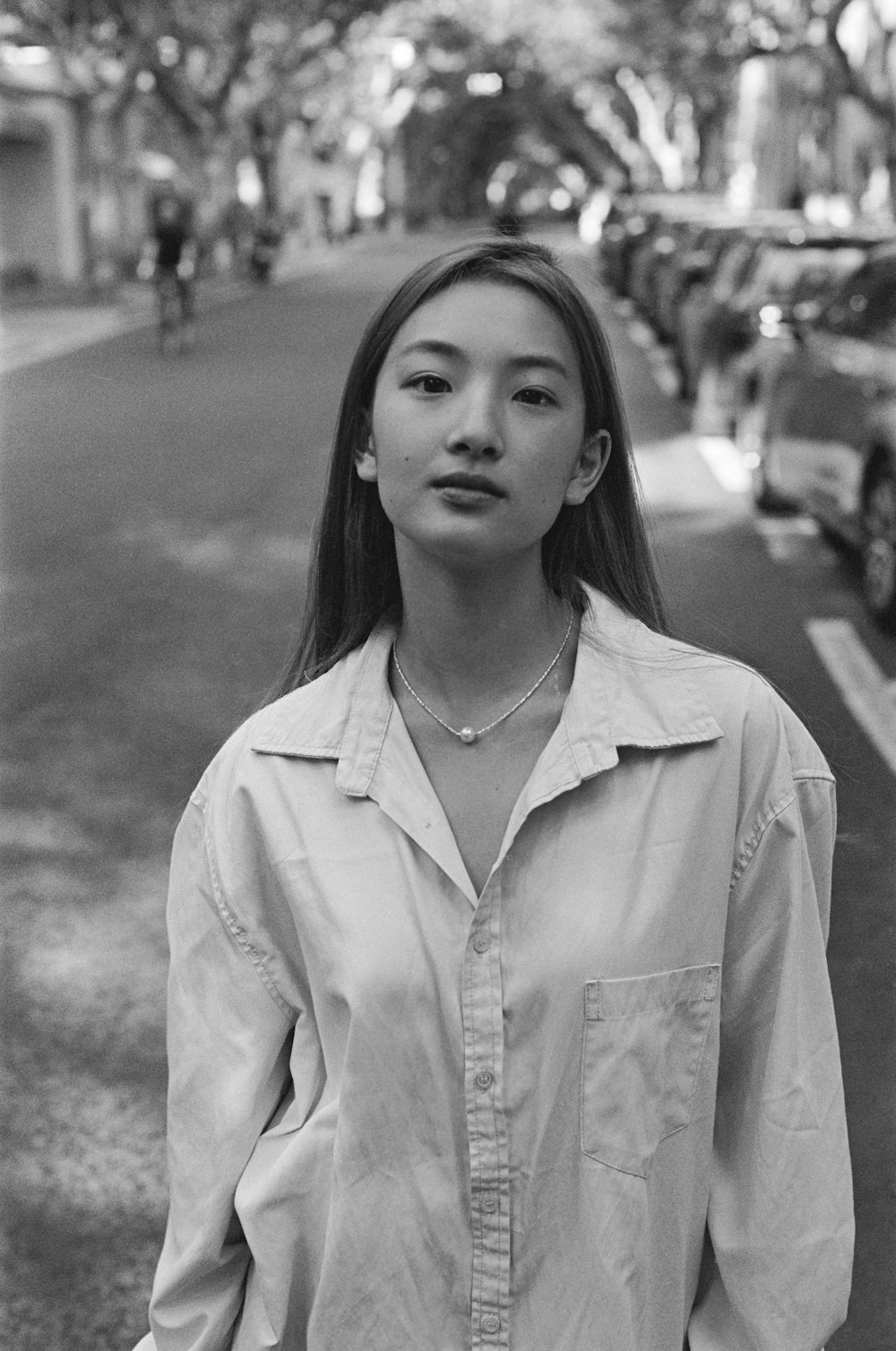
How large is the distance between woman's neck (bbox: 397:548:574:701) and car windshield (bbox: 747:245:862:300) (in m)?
11.0

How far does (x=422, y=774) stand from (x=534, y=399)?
1.18ft

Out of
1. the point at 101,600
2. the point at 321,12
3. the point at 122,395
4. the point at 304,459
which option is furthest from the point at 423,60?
the point at 101,600

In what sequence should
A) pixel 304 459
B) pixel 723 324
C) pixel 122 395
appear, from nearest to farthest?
1. pixel 304 459
2. pixel 723 324
3. pixel 122 395

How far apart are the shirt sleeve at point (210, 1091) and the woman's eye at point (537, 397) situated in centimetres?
50

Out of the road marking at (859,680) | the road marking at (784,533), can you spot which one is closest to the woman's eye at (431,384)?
the road marking at (859,680)

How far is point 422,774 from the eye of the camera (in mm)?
1746

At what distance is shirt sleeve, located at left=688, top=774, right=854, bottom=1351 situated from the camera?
1.74m

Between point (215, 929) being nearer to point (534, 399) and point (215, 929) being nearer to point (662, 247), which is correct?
point (534, 399)

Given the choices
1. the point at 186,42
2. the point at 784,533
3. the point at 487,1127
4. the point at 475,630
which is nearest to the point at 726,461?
the point at 784,533

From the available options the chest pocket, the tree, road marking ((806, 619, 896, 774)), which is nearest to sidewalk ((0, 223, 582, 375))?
road marking ((806, 619, 896, 774))

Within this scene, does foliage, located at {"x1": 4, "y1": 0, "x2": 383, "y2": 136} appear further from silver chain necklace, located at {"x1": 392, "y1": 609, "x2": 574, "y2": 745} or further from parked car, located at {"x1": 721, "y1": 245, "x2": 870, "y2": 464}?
silver chain necklace, located at {"x1": 392, "y1": 609, "x2": 574, "y2": 745}

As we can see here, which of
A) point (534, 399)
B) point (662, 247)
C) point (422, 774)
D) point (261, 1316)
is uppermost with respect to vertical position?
point (534, 399)

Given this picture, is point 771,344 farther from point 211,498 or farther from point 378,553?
point 378,553

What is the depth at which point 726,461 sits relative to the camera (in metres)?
13.8
